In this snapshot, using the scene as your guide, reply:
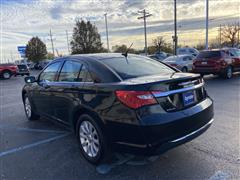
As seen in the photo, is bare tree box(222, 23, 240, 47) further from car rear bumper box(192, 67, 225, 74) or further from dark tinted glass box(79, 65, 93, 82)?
dark tinted glass box(79, 65, 93, 82)

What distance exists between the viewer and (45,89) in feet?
16.8

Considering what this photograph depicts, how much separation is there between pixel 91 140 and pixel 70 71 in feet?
4.40

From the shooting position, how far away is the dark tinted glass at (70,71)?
13.8ft

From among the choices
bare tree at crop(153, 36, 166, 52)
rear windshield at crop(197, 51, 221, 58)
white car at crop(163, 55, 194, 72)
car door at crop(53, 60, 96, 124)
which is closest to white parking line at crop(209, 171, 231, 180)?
car door at crop(53, 60, 96, 124)

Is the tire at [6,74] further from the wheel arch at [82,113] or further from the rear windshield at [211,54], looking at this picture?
the wheel arch at [82,113]

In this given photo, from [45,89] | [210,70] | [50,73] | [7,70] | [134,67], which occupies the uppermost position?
[134,67]

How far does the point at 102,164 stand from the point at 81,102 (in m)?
0.97

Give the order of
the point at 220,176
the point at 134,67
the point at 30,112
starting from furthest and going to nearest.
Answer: the point at 30,112
the point at 134,67
the point at 220,176

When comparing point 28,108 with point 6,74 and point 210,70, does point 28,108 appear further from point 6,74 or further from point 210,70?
point 6,74

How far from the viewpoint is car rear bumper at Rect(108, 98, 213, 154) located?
120 inches

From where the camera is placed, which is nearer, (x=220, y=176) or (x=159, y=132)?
(x=159, y=132)

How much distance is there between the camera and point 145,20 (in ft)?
127

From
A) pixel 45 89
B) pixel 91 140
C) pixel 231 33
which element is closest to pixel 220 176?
pixel 91 140

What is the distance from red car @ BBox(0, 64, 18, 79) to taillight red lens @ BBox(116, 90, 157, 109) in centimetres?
2228
